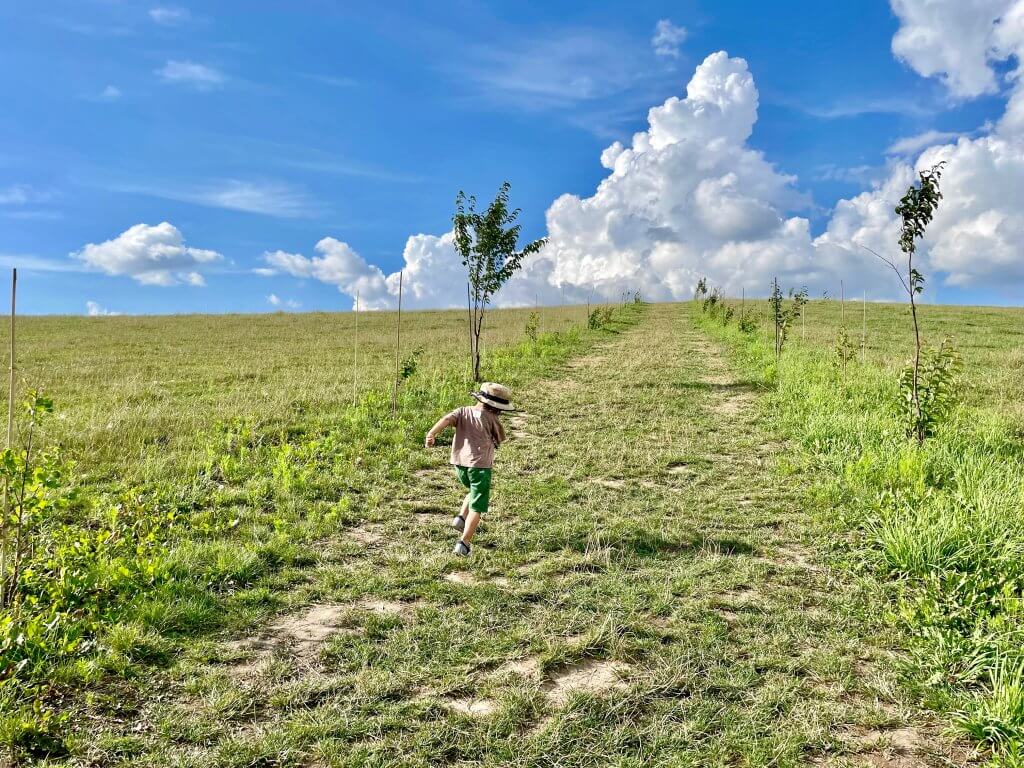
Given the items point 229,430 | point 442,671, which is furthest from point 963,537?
point 229,430

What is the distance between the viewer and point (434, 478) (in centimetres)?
891

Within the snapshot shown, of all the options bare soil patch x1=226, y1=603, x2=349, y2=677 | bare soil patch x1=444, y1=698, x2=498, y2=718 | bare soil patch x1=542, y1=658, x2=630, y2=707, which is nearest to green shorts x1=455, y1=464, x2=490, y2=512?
bare soil patch x1=226, y1=603, x2=349, y2=677

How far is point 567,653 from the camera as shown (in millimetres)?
4297

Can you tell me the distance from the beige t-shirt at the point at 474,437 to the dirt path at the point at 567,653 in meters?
0.92

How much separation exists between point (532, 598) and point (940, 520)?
3805 mm

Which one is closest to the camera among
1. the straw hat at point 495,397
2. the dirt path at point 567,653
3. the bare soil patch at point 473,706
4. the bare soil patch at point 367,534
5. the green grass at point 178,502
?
the dirt path at point 567,653

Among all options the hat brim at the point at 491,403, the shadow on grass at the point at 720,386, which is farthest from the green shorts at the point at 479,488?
the shadow on grass at the point at 720,386

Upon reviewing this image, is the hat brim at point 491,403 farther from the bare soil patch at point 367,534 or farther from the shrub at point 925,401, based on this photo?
the shrub at point 925,401

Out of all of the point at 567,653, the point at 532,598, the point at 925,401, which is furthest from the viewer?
the point at 925,401

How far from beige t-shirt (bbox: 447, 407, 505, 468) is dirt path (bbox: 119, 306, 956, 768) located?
924 mm

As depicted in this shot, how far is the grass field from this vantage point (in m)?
3.55

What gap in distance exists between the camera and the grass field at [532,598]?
3553 millimetres

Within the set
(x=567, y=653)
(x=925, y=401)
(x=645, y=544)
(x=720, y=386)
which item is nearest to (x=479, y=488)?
(x=645, y=544)

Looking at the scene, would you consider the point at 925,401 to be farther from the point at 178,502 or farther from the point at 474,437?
the point at 178,502
